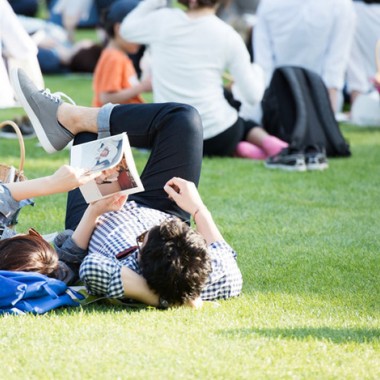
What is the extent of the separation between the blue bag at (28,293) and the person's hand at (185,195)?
2.04ft

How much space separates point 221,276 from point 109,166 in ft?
1.98

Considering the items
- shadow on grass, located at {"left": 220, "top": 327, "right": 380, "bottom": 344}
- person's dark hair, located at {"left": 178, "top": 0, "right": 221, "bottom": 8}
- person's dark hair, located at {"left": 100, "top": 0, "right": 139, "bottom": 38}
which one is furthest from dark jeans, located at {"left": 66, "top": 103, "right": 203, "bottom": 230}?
person's dark hair, located at {"left": 100, "top": 0, "right": 139, "bottom": 38}

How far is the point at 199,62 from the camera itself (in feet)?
22.0

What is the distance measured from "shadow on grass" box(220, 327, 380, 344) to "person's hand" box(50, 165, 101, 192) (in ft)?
2.66

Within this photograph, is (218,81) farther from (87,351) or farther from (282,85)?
(87,351)

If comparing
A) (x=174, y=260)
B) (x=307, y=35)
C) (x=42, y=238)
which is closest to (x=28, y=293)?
(x=42, y=238)

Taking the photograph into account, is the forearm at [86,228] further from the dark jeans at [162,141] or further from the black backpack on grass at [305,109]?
the black backpack on grass at [305,109]

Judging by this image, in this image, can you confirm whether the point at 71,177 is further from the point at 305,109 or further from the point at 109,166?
the point at 305,109

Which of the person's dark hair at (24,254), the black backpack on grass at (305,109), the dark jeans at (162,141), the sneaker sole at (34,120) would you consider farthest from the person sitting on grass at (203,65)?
A: the person's dark hair at (24,254)

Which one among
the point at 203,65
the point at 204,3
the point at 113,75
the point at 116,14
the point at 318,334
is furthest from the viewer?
the point at 116,14

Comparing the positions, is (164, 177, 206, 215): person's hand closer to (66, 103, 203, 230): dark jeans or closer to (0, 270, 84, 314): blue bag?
(66, 103, 203, 230): dark jeans

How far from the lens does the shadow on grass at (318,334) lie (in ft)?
10.6

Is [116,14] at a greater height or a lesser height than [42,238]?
lesser

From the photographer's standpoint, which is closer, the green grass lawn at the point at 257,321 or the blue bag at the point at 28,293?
the green grass lawn at the point at 257,321
